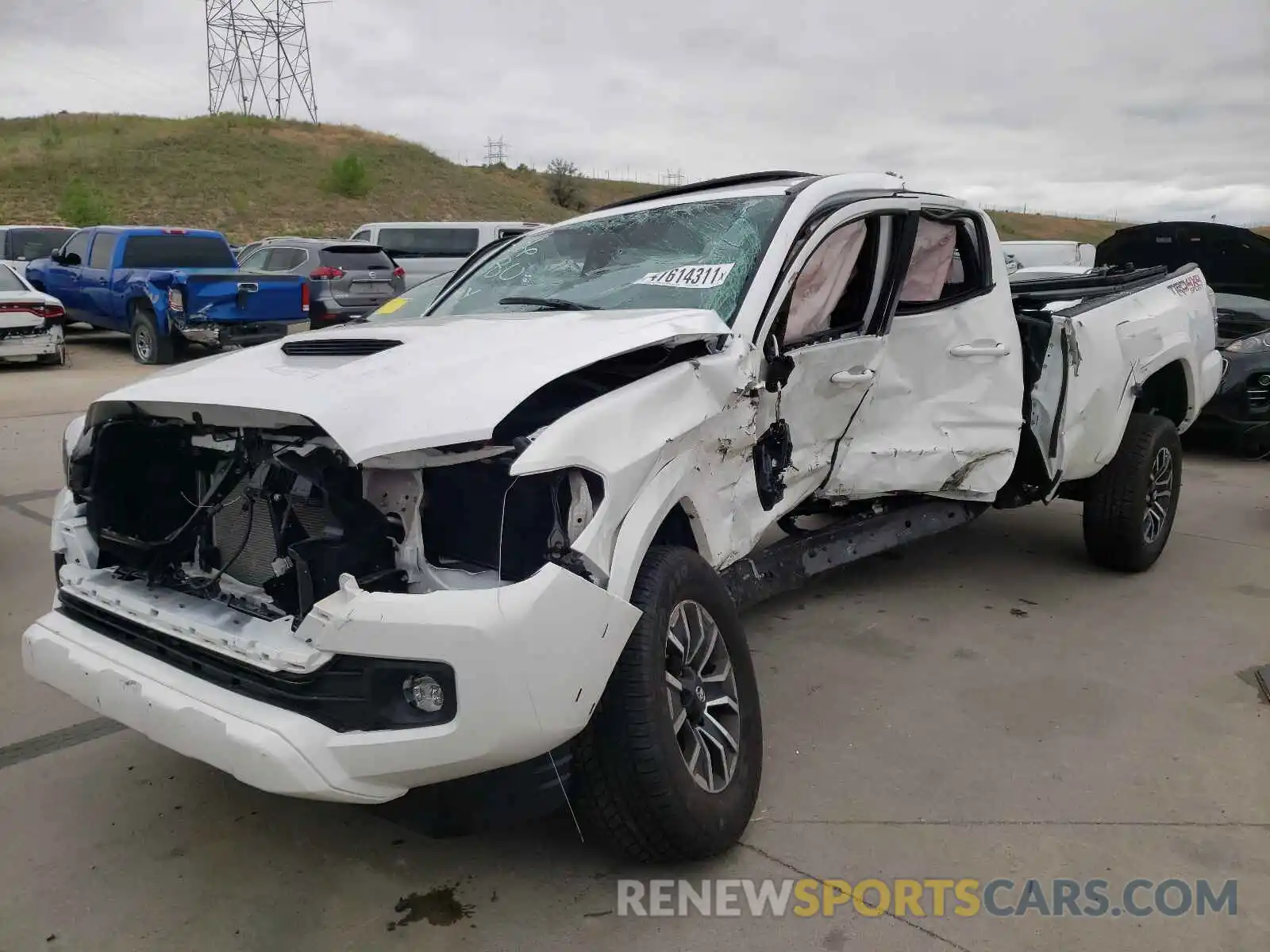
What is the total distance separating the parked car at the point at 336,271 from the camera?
14656mm

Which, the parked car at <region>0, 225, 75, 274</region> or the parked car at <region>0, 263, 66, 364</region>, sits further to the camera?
the parked car at <region>0, 225, 75, 274</region>

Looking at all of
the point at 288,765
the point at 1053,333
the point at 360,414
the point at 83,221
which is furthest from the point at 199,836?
the point at 83,221

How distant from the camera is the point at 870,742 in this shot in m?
3.44

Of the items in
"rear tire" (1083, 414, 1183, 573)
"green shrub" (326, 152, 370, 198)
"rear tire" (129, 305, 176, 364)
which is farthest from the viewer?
"green shrub" (326, 152, 370, 198)

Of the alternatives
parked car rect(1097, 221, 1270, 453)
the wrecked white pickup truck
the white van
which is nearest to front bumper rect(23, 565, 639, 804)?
the wrecked white pickup truck

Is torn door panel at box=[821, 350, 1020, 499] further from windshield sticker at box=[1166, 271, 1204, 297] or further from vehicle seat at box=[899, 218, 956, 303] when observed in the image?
windshield sticker at box=[1166, 271, 1204, 297]

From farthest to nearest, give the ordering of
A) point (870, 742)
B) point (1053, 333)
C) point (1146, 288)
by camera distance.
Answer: point (1146, 288), point (1053, 333), point (870, 742)

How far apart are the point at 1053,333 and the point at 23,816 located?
450 cm

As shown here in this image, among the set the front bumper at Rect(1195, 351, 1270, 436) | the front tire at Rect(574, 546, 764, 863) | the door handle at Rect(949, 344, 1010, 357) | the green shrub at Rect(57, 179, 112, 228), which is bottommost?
the front tire at Rect(574, 546, 764, 863)

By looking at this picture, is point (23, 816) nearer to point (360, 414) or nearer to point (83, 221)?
point (360, 414)

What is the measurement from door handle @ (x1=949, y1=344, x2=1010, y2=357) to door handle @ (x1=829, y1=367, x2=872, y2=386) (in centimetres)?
62

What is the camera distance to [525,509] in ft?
7.78

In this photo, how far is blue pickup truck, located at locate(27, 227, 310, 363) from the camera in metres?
12.1

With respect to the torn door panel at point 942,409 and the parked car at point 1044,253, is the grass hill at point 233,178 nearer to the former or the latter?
the parked car at point 1044,253
